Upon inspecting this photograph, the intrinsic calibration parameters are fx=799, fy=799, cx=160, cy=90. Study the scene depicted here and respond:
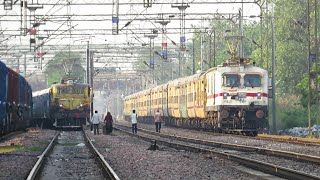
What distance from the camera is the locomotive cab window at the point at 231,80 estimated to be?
128ft

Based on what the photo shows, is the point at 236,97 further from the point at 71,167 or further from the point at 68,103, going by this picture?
the point at 71,167

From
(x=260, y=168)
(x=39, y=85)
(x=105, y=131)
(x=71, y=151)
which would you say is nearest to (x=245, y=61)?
(x=105, y=131)

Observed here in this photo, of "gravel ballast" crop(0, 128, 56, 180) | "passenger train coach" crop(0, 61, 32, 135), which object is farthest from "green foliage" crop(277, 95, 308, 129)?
A: "gravel ballast" crop(0, 128, 56, 180)

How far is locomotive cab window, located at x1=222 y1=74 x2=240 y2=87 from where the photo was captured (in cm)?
3888

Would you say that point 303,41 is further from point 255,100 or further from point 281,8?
point 255,100

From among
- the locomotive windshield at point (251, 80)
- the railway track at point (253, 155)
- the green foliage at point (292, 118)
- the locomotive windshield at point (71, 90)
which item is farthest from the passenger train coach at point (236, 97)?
the locomotive windshield at point (71, 90)

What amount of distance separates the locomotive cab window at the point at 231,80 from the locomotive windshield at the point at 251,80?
396mm

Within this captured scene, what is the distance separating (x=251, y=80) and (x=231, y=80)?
3.33 feet

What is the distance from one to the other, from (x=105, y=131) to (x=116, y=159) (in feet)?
78.1

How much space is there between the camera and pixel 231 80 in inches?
1535

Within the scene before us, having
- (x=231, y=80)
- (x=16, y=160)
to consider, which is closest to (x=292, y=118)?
(x=231, y=80)

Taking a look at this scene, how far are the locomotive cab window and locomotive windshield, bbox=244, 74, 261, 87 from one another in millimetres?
396

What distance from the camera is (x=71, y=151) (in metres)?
28.6

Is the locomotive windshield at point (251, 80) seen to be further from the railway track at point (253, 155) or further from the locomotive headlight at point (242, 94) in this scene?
the railway track at point (253, 155)
